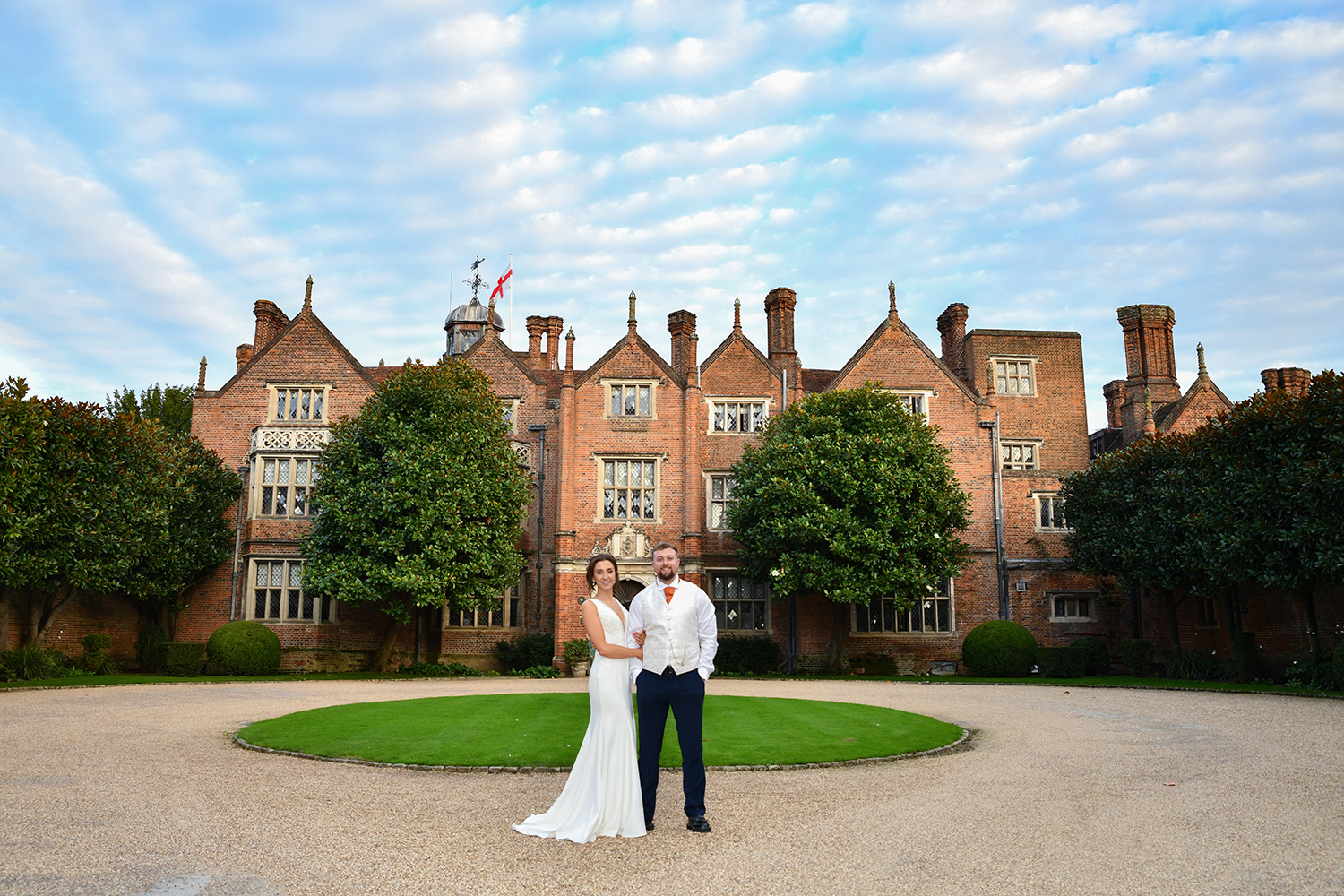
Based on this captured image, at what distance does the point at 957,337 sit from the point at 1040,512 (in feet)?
30.2

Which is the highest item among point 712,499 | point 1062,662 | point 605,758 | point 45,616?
point 712,499

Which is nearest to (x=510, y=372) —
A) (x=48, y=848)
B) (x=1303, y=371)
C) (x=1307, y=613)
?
(x=1307, y=613)

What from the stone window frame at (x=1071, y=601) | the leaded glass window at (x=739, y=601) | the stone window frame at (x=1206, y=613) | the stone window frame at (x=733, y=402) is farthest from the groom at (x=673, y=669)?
the stone window frame at (x=1071, y=601)

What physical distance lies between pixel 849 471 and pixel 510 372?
13699 millimetres

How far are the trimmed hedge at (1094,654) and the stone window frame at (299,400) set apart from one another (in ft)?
87.7

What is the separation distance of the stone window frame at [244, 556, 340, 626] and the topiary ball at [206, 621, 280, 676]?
3.13 m

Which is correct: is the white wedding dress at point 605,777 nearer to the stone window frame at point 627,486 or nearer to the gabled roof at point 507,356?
the stone window frame at point 627,486

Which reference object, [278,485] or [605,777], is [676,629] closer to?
[605,777]

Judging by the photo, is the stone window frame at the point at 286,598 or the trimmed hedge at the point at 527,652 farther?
the stone window frame at the point at 286,598

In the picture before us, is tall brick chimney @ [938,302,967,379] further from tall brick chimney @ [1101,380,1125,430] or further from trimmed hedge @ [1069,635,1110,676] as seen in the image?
trimmed hedge @ [1069,635,1110,676]

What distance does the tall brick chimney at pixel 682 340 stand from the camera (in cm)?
3259

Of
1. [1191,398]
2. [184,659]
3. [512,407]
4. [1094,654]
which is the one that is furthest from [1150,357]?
[184,659]

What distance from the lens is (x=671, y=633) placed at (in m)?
7.09

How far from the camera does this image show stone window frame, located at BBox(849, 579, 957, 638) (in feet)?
102
